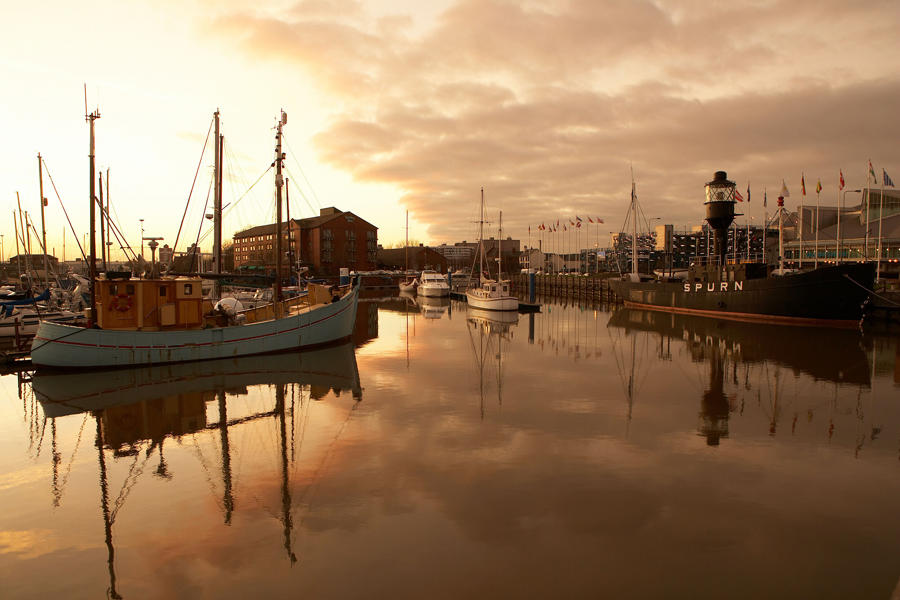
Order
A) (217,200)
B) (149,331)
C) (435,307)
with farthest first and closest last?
(435,307) → (217,200) → (149,331)

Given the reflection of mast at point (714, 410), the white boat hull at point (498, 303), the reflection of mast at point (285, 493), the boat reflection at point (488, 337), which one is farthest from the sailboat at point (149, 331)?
the white boat hull at point (498, 303)

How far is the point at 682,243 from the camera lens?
183000mm

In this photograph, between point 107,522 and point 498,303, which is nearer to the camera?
point 107,522

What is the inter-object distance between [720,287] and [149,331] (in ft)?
133

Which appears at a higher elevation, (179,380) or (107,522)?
(179,380)

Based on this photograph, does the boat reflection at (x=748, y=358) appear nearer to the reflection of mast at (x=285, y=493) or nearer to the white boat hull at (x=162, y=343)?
the reflection of mast at (x=285, y=493)

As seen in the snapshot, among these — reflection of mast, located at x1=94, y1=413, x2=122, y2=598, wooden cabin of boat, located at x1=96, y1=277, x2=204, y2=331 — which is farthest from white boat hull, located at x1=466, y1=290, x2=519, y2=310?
reflection of mast, located at x1=94, y1=413, x2=122, y2=598

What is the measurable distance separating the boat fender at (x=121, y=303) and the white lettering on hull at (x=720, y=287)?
1603 inches

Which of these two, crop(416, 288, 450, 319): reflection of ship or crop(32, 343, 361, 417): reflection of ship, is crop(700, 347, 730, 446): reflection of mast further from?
crop(416, 288, 450, 319): reflection of ship

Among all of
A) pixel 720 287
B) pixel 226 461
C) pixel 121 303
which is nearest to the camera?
pixel 226 461

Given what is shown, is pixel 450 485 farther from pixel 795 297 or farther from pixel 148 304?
pixel 795 297

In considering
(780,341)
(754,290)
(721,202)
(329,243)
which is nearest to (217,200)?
(780,341)

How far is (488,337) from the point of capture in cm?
3111

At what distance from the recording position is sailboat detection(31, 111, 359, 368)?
19797mm
